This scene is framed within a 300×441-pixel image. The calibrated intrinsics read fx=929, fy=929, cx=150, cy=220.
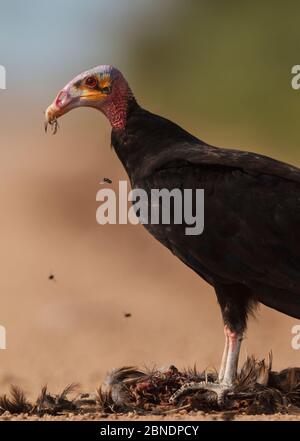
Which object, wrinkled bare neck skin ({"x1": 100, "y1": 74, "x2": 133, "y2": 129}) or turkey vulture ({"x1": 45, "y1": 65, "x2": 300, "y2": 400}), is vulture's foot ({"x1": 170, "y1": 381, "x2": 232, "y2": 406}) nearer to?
turkey vulture ({"x1": 45, "y1": 65, "x2": 300, "y2": 400})

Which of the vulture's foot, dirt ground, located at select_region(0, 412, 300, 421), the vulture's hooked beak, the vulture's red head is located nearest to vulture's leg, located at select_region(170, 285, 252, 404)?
the vulture's foot

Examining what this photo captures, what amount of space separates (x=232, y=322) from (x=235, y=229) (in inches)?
21.7

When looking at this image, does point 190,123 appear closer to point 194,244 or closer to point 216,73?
point 216,73

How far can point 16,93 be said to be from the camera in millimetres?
19688

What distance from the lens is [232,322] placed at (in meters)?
5.42

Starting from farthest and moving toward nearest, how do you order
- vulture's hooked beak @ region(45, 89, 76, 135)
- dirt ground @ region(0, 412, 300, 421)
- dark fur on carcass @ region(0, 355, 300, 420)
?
vulture's hooked beak @ region(45, 89, 76, 135)
dark fur on carcass @ region(0, 355, 300, 420)
dirt ground @ region(0, 412, 300, 421)

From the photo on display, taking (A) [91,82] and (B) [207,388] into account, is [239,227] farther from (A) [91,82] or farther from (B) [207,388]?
(A) [91,82]

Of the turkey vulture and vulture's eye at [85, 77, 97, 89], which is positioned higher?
vulture's eye at [85, 77, 97, 89]

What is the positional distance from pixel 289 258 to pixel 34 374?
2470 millimetres

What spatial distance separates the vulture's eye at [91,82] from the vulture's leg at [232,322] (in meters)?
1.60

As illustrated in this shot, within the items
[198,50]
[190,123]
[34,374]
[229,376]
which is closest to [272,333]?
[34,374]

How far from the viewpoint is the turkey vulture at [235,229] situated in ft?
17.4

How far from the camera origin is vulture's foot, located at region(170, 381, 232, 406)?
5.25 meters

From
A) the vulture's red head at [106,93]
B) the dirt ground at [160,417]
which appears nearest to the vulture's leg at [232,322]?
the dirt ground at [160,417]
